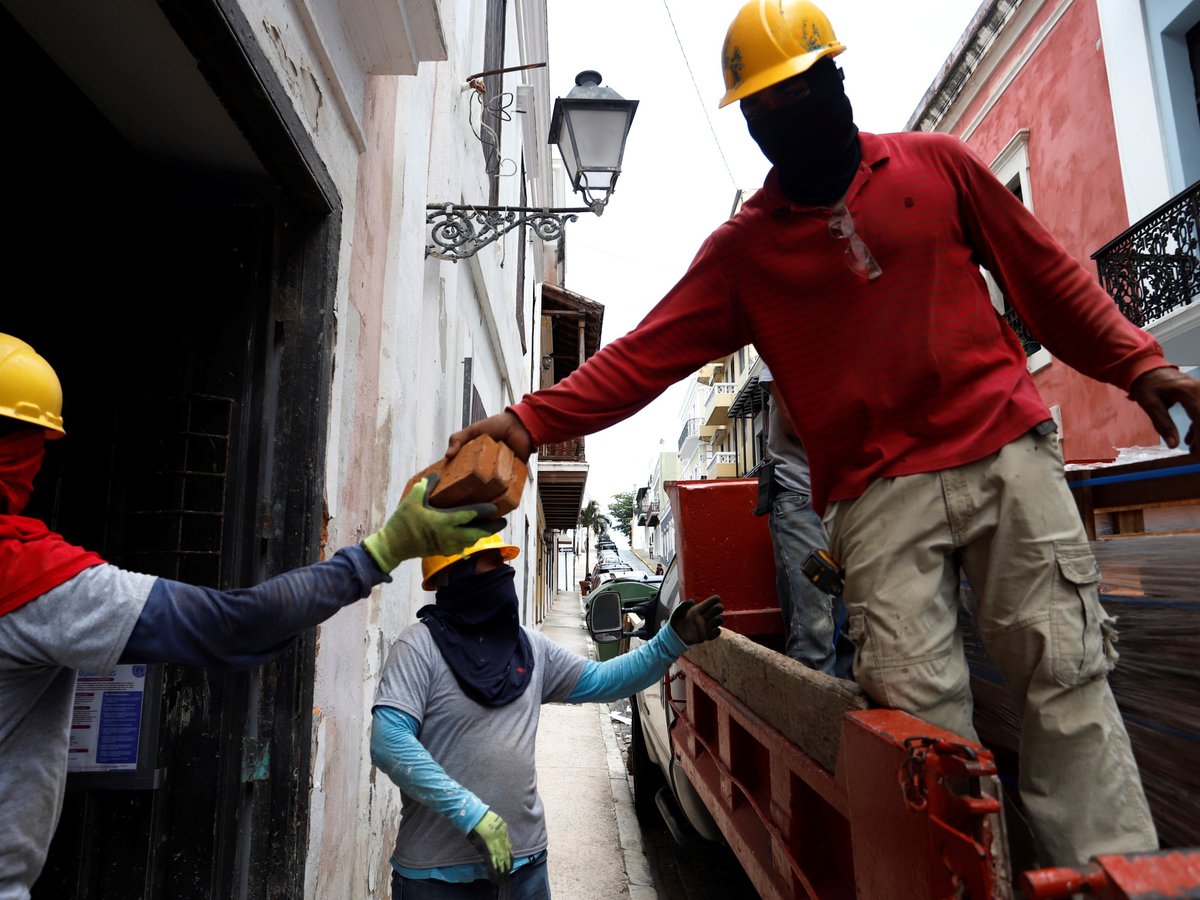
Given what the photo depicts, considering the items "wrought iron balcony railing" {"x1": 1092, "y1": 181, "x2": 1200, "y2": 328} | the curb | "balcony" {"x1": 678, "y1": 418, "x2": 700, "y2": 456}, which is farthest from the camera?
"balcony" {"x1": 678, "y1": 418, "x2": 700, "y2": 456}

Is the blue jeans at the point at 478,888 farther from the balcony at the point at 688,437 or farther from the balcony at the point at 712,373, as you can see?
the balcony at the point at 688,437

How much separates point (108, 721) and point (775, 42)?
239 cm

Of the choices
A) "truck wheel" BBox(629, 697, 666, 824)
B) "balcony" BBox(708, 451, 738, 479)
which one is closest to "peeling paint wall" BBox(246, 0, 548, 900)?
"truck wheel" BBox(629, 697, 666, 824)

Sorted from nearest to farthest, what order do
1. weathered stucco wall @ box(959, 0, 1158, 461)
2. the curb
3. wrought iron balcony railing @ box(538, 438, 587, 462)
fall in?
the curb
weathered stucco wall @ box(959, 0, 1158, 461)
wrought iron balcony railing @ box(538, 438, 587, 462)

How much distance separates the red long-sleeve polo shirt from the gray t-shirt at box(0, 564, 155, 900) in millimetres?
1444

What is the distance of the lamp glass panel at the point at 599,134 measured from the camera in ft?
17.1

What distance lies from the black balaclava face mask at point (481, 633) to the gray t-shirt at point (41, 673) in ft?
3.57

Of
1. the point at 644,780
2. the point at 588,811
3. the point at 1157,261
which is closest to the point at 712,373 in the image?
the point at 1157,261

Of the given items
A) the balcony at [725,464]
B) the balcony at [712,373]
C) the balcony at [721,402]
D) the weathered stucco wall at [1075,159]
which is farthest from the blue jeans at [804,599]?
the balcony at [712,373]

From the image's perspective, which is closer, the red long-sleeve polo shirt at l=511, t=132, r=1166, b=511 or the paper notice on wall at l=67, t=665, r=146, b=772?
the red long-sleeve polo shirt at l=511, t=132, r=1166, b=511

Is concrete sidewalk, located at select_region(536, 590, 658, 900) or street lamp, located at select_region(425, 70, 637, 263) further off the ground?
street lamp, located at select_region(425, 70, 637, 263)

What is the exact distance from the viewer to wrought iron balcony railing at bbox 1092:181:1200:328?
8.23m

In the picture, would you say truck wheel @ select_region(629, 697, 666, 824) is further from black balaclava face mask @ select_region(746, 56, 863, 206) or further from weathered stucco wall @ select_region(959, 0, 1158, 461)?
weathered stucco wall @ select_region(959, 0, 1158, 461)

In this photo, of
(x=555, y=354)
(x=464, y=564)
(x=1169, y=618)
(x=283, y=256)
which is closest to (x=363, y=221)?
(x=283, y=256)
